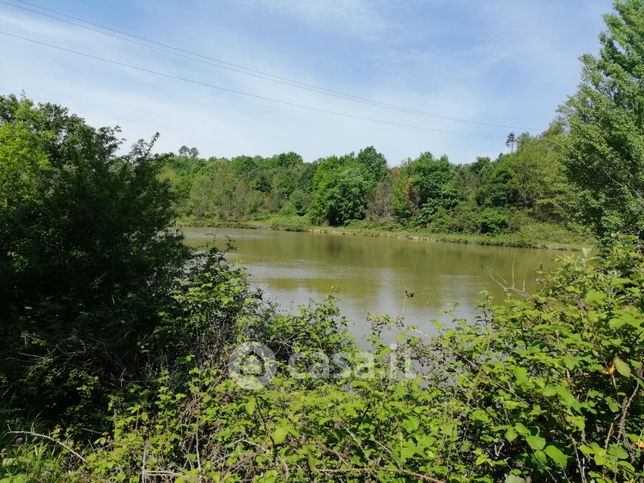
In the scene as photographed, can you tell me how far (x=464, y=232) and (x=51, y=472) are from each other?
43.5 meters

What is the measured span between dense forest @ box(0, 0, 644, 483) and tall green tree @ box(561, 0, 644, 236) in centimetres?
1047

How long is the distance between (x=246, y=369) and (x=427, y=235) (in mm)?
40852

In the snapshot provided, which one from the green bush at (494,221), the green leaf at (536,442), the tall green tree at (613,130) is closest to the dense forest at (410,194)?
the green bush at (494,221)

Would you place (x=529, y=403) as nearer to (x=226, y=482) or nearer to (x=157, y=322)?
(x=226, y=482)

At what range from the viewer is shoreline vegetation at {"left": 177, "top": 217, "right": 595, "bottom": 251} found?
3344cm

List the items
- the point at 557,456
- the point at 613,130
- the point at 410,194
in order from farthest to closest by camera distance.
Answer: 1. the point at 410,194
2. the point at 613,130
3. the point at 557,456

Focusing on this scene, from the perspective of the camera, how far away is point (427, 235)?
4244cm

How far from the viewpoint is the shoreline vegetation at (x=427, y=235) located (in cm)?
Result: 3344

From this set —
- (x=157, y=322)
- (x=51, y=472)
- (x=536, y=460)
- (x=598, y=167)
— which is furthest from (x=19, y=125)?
(x=598, y=167)

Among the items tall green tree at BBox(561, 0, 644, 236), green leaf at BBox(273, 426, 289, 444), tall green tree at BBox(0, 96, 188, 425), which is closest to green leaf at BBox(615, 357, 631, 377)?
green leaf at BBox(273, 426, 289, 444)

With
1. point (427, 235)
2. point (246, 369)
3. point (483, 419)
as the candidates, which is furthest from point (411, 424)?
point (427, 235)

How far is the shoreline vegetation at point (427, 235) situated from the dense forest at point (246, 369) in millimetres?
16608

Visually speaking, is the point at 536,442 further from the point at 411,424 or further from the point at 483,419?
the point at 411,424

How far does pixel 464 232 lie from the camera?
1702 inches
